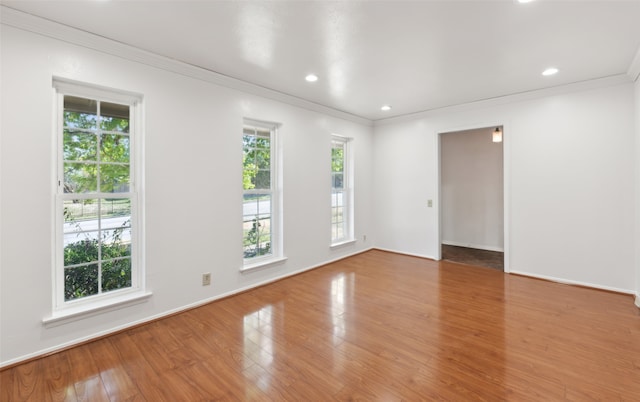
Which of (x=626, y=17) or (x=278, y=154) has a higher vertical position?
(x=626, y=17)

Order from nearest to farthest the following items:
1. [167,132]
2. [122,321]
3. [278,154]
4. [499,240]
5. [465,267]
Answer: [122,321], [167,132], [278,154], [465,267], [499,240]

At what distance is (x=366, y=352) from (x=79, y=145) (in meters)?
3.00

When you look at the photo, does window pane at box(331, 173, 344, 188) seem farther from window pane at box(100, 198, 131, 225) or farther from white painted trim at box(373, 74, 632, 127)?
window pane at box(100, 198, 131, 225)

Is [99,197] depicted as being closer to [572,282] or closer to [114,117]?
[114,117]

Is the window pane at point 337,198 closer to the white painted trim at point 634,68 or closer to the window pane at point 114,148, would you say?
the window pane at point 114,148

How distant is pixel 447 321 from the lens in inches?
110

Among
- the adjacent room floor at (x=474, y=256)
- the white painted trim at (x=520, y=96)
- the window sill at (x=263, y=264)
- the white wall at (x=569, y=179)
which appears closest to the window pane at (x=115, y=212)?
the window sill at (x=263, y=264)

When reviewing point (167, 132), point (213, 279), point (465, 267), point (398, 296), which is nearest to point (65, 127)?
point (167, 132)

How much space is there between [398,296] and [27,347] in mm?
3395

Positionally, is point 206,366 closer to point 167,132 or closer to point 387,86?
point 167,132

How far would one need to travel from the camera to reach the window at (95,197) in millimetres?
2443

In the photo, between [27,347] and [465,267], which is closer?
[27,347]

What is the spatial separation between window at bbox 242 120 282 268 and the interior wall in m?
3.32

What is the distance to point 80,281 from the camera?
255cm
